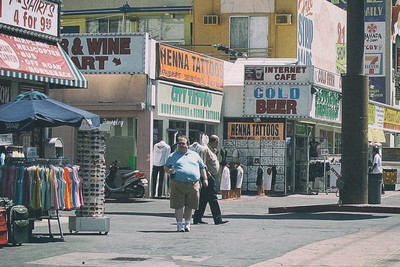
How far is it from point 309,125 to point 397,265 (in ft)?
96.0

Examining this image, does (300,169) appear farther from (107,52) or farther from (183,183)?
(183,183)

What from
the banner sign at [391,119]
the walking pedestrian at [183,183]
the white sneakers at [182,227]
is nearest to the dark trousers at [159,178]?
the walking pedestrian at [183,183]

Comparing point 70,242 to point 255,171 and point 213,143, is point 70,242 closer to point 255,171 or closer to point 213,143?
point 213,143

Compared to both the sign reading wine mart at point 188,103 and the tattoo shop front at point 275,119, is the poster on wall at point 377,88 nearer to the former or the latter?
the tattoo shop front at point 275,119

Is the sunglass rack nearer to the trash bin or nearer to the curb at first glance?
the curb

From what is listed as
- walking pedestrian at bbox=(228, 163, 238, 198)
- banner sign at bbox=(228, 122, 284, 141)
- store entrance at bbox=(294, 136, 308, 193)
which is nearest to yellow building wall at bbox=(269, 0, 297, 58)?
store entrance at bbox=(294, 136, 308, 193)

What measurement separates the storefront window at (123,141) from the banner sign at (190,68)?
194 cm

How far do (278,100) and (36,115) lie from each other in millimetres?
22175

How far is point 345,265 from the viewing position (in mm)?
13273

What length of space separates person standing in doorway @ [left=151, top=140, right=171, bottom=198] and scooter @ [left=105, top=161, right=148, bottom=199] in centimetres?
62

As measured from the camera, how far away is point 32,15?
19828 millimetres

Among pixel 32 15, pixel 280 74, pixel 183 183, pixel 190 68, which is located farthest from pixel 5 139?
pixel 280 74

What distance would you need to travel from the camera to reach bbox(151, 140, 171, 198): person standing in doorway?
3219 cm

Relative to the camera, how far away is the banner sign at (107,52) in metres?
31.3
